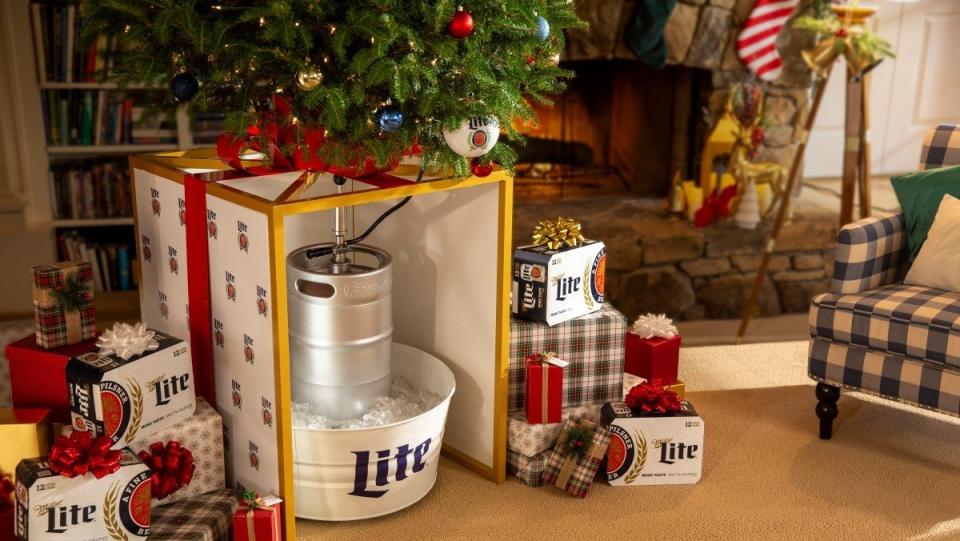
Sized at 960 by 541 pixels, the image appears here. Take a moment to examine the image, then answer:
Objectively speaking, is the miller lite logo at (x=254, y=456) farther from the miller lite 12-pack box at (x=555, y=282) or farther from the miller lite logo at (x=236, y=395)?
the miller lite 12-pack box at (x=555, y=282)

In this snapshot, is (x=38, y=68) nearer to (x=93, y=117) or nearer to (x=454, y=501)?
(x=93, y=117)

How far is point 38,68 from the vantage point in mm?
3682

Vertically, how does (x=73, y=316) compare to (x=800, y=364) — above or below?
above

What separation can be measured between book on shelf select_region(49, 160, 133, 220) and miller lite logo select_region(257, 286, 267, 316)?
83.8 inches

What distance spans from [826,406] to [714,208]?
6.13 ft

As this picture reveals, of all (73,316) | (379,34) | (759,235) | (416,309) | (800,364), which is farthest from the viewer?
(759,235)

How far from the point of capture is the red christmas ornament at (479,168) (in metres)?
2.18

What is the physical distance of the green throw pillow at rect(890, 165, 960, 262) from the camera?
2.78m

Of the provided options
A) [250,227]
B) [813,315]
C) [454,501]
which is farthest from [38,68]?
[813,315]

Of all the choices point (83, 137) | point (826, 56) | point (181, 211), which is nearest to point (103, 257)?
point (83, 137)

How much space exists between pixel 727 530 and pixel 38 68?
9.49 feet

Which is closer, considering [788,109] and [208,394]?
[208,394]

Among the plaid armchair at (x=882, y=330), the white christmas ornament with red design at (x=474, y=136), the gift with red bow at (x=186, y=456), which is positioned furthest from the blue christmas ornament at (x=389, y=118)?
the plaid armchair at (x=882, y=330)

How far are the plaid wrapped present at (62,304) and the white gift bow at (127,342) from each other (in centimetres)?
17
